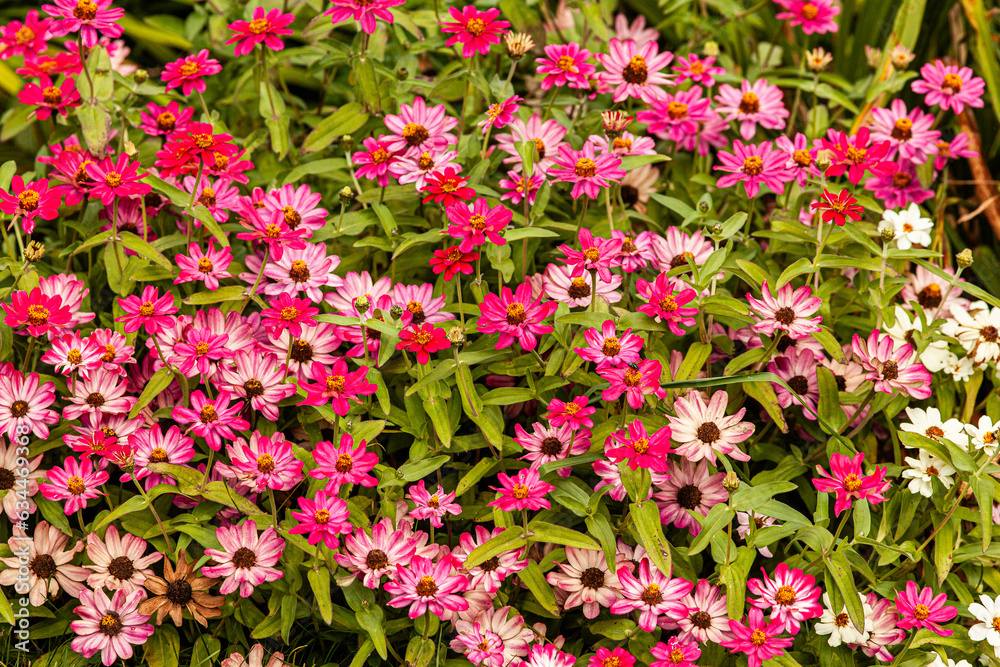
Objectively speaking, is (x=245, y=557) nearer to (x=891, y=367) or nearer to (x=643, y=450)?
(x=643, y=450)

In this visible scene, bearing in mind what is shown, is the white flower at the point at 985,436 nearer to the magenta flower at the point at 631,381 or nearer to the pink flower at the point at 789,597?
the pink flower at the point at 789,597

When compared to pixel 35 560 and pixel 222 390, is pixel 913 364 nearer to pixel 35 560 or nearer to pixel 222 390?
pixel 222 390

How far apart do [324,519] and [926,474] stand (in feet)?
3.73

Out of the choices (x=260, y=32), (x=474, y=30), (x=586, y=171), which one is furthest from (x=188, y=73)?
(x=586, y=171)

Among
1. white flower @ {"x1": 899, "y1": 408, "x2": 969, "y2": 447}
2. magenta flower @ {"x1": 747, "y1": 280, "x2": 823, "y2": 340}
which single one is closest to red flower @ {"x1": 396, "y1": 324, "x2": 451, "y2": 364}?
magenta flower @ {"x1": 747, "y1": 280, "x2": 823, "y2": 340}

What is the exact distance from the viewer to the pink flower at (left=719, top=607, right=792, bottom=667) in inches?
56.2

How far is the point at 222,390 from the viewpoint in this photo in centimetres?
158

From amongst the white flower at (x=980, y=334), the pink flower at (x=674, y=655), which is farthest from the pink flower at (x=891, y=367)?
the pink flower at (x=674, y=655)

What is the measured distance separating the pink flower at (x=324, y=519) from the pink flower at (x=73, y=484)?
0.38 m

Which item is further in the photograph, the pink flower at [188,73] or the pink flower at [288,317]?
the pink flower at [188,73]

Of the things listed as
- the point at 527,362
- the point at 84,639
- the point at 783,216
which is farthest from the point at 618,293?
the point at 84,639

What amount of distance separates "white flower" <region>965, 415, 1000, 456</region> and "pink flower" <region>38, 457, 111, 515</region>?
1611 millimetres

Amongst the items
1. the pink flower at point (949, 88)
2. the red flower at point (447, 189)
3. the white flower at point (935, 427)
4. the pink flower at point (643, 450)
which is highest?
the pink flower at point (949, 88)

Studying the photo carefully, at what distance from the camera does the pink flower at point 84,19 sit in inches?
69.0
